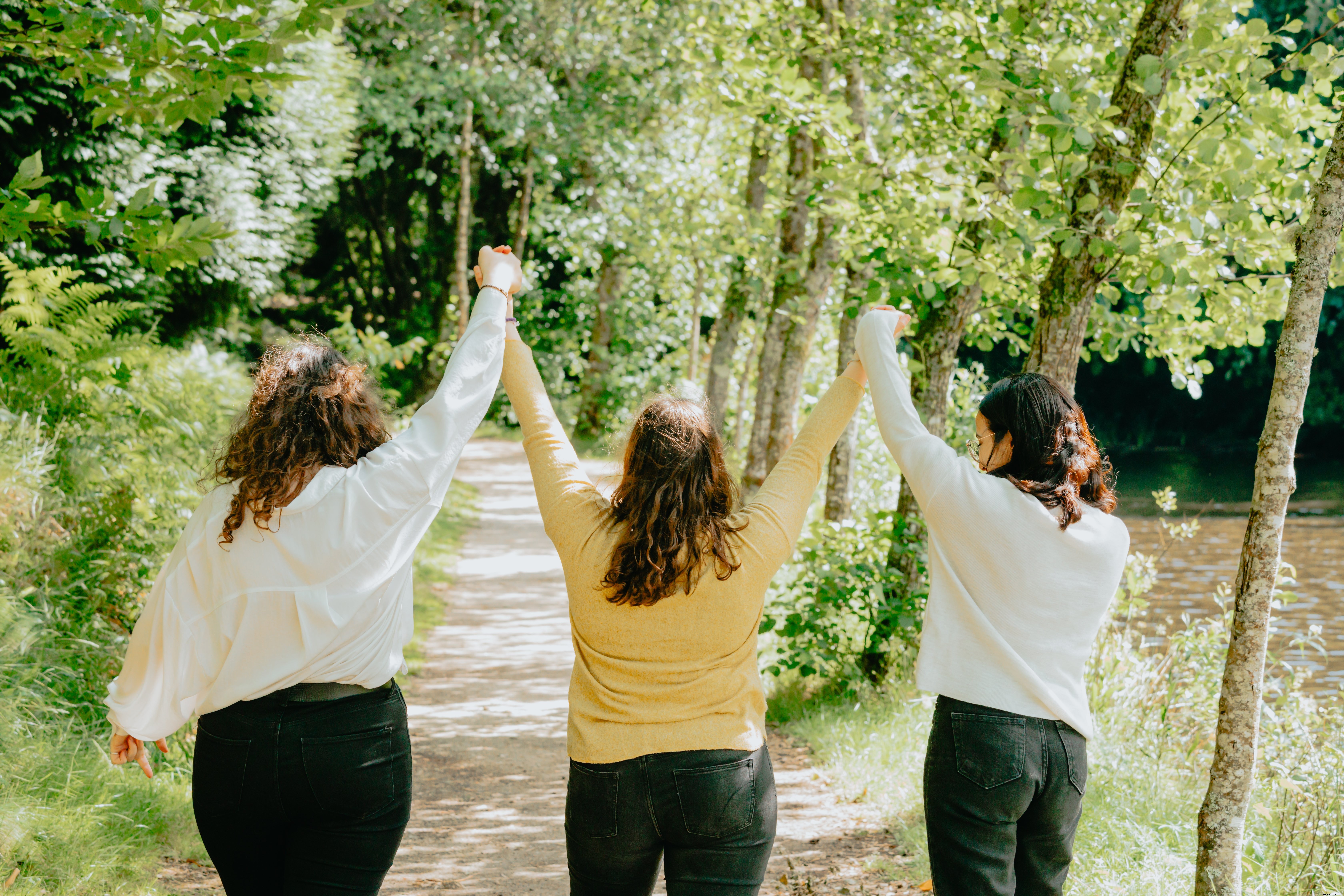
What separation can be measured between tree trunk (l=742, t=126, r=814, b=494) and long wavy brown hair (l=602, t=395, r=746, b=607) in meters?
5.68

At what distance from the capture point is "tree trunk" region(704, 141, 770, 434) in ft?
41.1

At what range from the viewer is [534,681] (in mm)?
7402

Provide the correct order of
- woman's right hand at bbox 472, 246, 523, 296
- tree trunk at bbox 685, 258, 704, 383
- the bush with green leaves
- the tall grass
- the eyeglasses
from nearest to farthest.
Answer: the eyeglasses
woman's right hand at bbox 472, 246, 523, 296
the tall grass
the bush with green leaves
tree trunk at bbox 685, 258, 704, 383

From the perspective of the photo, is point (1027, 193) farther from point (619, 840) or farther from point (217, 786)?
point (217, 786)

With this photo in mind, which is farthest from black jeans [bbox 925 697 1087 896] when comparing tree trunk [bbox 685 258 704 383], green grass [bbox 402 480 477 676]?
tree trunk [bbox 685 258 704 383]

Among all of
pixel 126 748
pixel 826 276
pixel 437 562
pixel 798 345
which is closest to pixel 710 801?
pixel 126 748

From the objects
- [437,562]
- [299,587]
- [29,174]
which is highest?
[29,174]

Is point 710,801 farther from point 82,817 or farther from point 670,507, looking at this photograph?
point 82,817

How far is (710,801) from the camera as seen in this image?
7.36 feet

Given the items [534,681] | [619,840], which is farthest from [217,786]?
[534,681]

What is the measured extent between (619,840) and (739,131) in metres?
9.98

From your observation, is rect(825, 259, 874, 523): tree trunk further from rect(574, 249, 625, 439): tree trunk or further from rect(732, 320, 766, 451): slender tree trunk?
rect(574, 249, 625, 439): tree trunk

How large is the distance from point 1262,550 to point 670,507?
1834 mm

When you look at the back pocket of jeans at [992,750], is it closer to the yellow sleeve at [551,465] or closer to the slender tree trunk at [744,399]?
the yellow sleeve at [551,465]
